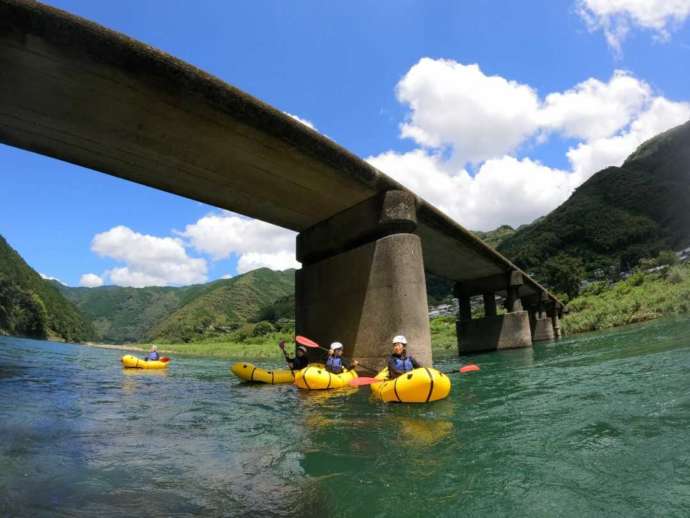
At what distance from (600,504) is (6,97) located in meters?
8.71

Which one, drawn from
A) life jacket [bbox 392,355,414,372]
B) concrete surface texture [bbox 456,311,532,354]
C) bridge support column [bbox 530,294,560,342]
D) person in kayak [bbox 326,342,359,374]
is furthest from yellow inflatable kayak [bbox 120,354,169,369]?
bridge support column [bbox 530,294,560,342]

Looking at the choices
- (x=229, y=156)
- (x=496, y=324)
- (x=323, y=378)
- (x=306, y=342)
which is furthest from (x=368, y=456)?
(x=496, y=324)

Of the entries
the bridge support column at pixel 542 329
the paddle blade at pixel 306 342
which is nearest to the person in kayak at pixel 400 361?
the paddle blade at pixel 306 342

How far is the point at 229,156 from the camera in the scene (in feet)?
28.5

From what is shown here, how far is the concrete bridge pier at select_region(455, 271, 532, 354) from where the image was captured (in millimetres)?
25766

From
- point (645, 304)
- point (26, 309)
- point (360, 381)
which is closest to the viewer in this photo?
point (360, 381)

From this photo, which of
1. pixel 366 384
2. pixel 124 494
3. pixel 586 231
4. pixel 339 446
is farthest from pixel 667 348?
pixel 586 231

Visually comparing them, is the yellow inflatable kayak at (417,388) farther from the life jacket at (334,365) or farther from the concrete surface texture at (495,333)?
the concrete surface texture at (495,333)

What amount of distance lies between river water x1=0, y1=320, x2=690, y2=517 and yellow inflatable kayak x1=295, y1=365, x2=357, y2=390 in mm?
1263

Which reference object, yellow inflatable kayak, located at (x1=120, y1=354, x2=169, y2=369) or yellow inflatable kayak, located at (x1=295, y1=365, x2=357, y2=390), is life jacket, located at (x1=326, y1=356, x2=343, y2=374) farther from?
yellow inflatable kayak, located at (x1=120, y1=354, x2=169, y2=369)

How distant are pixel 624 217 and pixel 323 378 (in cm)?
9683

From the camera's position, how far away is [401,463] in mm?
4289

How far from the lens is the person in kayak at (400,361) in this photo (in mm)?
8664

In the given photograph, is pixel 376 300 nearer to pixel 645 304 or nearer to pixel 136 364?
pixel 136 364
